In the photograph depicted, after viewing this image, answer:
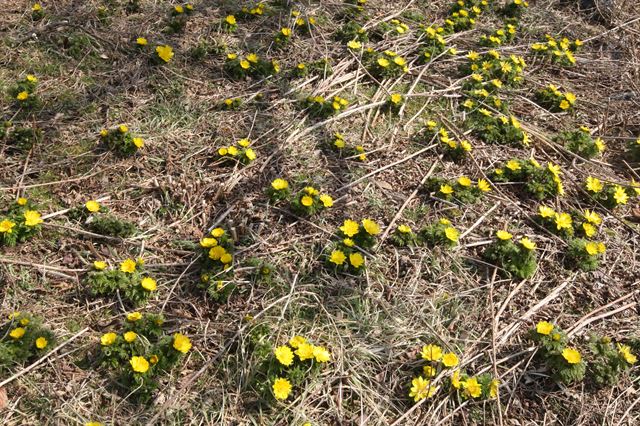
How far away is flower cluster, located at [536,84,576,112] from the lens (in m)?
5.00

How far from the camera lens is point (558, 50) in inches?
221

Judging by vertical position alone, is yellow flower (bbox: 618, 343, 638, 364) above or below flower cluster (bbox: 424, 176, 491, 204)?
below

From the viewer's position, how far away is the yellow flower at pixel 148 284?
3.20 metres

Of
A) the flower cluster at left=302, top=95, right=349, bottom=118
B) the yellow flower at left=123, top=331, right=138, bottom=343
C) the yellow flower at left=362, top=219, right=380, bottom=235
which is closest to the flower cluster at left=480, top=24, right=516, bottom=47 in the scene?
the flower cluster at left=302, top=95, right=349, bottom=118

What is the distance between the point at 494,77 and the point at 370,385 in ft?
11.5

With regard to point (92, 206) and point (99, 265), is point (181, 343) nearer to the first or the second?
point (99, 265)

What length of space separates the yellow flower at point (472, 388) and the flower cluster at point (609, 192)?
2.03 meters

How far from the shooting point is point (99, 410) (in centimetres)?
272

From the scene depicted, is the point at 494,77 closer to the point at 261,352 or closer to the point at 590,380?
the point at 590,380

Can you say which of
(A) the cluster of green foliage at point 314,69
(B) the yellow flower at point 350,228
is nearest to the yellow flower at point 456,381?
(B) the yellow flower at point 350,228

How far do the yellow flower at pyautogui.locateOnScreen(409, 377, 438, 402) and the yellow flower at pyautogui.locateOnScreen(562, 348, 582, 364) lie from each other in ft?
2.60

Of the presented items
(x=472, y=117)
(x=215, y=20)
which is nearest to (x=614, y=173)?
(x=472, y=117)

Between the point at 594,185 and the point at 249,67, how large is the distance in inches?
120

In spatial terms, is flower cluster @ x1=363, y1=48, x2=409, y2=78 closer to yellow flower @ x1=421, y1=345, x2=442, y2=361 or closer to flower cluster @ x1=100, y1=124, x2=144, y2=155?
flower cluster @ x1=100, y1=124, x2=144, y2=155
